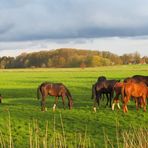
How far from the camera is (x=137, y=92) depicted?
24.6 meters

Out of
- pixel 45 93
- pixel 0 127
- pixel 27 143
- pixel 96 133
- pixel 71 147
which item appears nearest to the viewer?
pixel 71 147

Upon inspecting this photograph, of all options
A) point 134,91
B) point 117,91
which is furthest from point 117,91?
point 134,91

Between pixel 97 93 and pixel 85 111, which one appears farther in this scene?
pixel 97 93

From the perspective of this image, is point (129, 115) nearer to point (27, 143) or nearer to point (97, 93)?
point (97, 93)

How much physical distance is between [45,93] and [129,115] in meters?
5.79

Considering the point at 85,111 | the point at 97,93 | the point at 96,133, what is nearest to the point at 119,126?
the point at 96,133

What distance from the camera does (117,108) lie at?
80.7ft

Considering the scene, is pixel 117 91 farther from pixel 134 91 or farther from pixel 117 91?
pixel 134 91

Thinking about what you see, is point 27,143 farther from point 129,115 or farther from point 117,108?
point 117,108

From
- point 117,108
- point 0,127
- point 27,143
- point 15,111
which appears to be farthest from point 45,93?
point 27,143

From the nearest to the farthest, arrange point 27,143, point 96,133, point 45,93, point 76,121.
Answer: point 27,143 → point 96,133 → point 76,121 → point 45,93

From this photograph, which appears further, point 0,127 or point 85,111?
point 85,111

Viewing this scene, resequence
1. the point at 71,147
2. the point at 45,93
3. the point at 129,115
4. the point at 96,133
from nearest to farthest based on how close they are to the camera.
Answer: the point at 71,147 → the point at 96,133 → the point at 129,115 → the point at 45,93

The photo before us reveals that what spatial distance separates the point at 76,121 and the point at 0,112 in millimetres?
5059
